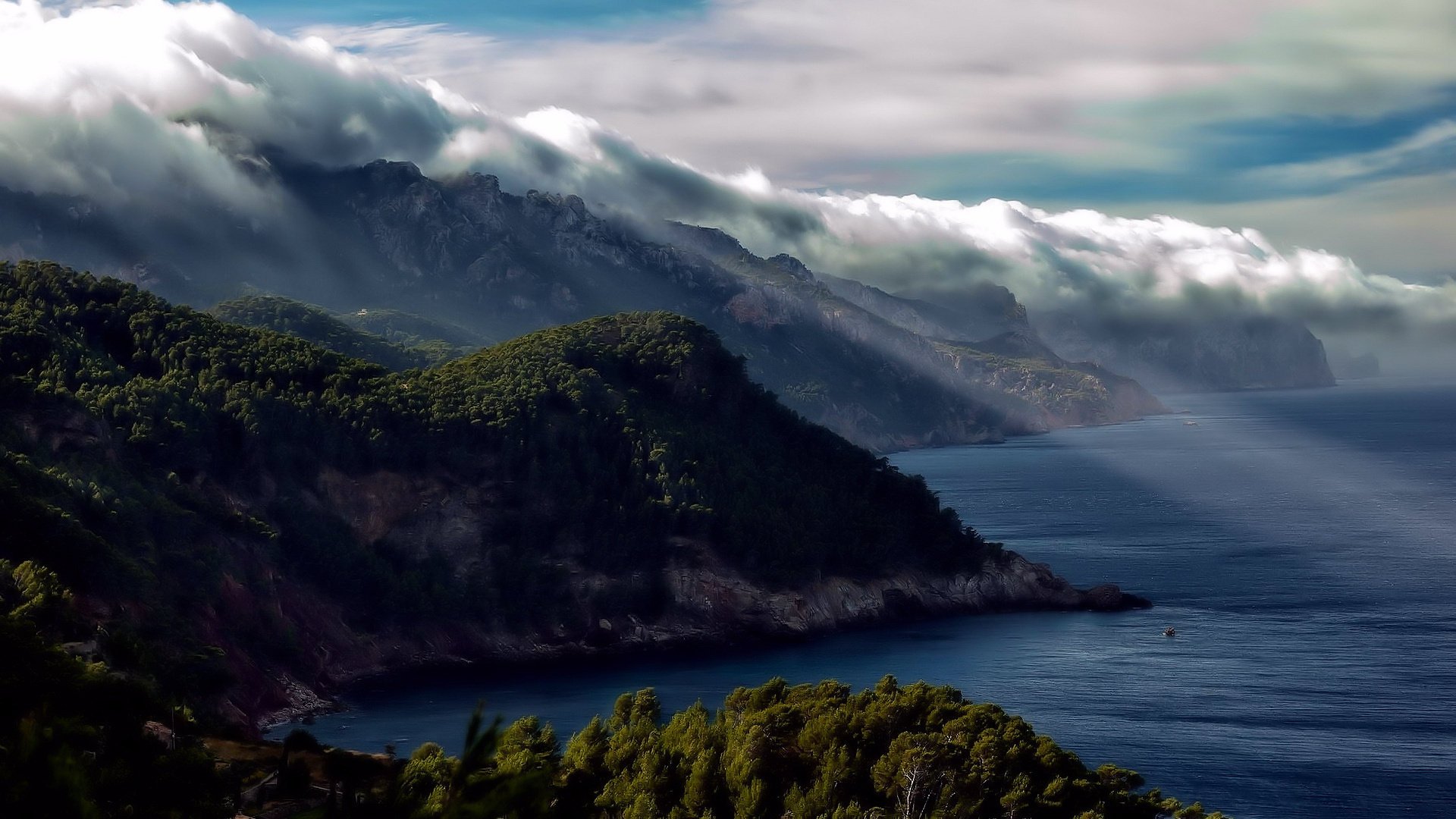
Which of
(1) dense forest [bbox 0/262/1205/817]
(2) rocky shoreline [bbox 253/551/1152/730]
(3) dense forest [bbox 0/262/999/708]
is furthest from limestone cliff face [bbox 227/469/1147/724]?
(1) dense forest [bbox 0/262/1205/817]

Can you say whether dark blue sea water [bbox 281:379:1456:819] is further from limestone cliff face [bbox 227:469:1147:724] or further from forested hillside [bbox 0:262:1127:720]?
forested hillside [bbox 0:262:1127:720]

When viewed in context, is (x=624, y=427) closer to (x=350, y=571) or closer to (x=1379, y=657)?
(x=350, y=571)

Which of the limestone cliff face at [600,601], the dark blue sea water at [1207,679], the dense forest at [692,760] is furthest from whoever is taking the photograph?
the limestone cliff face at [600,601]

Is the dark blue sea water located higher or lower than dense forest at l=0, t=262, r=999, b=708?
lower

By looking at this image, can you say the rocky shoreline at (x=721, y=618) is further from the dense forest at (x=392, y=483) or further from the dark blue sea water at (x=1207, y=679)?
the dark blue sea water at (x=1207, y=679)

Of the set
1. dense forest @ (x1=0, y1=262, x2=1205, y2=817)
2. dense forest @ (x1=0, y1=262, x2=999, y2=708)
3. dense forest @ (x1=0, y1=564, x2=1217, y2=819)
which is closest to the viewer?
dense forest @ (x1=0, y1=564, x2=1217, y2=819)

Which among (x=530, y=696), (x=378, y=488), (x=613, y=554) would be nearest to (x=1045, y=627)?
(x=613, y=554)

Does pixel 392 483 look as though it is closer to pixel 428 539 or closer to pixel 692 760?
pixel 428 539

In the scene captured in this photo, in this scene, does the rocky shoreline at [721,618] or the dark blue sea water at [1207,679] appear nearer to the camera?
the dark blue sea water at [1207,679]

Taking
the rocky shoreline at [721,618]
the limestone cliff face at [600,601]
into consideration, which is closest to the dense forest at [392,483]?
the limestone cliff face at [600,601]
